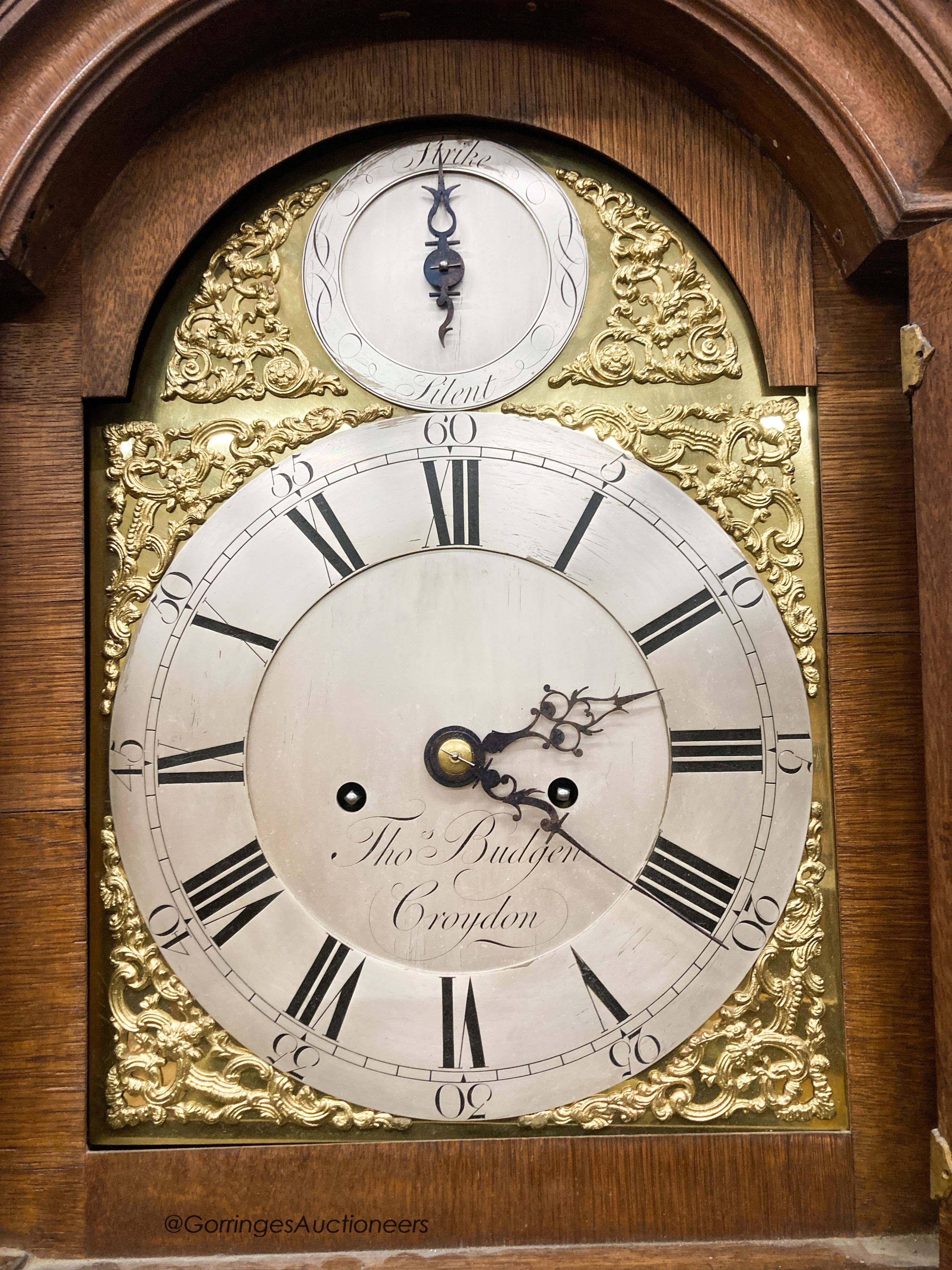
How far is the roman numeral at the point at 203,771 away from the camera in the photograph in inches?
62.8

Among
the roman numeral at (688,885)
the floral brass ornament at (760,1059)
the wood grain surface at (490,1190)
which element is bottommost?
the wood grain surface at (490,1190)

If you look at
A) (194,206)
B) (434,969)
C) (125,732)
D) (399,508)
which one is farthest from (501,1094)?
(194,206)

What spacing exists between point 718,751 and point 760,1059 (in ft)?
1.48

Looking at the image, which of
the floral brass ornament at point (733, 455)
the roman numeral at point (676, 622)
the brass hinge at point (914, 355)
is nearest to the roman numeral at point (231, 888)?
the roman numeral at point (676, 622)

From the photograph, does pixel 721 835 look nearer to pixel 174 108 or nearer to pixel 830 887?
pixel 830 887

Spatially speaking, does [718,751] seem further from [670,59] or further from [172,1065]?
[670,59]

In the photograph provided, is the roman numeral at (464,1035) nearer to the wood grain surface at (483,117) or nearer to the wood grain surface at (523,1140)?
the wood grain surface at (523,1140)

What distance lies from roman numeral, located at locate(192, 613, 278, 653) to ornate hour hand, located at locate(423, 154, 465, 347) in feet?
1.74

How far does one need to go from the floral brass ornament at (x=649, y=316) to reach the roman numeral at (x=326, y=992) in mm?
922

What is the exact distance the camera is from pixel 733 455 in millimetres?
1652

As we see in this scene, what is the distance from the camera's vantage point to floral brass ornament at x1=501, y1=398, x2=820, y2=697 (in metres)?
1.64

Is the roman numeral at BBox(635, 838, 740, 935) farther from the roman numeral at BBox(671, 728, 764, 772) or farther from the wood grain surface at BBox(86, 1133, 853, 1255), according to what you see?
the wood grain surface at BBox(86, 1133, 853, 1255)

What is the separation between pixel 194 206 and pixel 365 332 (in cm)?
32

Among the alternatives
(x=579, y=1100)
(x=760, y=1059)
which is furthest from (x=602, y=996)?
(x=760, y=1059)
